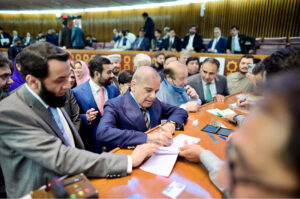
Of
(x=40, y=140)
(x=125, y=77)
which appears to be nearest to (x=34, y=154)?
(x=40, y=140)

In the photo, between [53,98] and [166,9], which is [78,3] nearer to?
[166,9]

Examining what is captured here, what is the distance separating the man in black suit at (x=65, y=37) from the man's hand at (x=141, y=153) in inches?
350

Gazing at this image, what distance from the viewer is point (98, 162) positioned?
1.05 meters

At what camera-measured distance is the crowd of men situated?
302mm

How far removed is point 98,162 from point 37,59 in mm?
689

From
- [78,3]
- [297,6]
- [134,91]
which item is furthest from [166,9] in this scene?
[134,91]

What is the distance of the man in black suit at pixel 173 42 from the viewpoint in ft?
27.7

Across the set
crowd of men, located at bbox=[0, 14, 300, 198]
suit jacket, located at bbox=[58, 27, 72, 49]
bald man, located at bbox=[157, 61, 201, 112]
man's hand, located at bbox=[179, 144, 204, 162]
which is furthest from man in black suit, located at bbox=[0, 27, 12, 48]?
man's hand, located at bbox=[179, 144, 204, 162]

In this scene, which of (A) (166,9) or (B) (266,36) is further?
(A) (166,9)

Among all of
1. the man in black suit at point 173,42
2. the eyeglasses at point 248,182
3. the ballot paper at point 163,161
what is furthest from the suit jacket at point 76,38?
the eyeglasses at point 248,182

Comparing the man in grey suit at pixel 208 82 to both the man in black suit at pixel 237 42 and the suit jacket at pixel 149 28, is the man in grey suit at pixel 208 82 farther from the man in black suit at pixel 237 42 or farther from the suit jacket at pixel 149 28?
the suit jacket at pixel 149 28

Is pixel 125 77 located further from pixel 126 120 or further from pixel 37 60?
pixel 37 60

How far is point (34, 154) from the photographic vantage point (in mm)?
973

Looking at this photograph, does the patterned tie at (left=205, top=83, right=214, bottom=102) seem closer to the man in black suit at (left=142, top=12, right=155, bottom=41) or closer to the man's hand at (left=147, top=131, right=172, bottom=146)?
the man's hand at (left=147, top=131, right=172, bottom=146)
